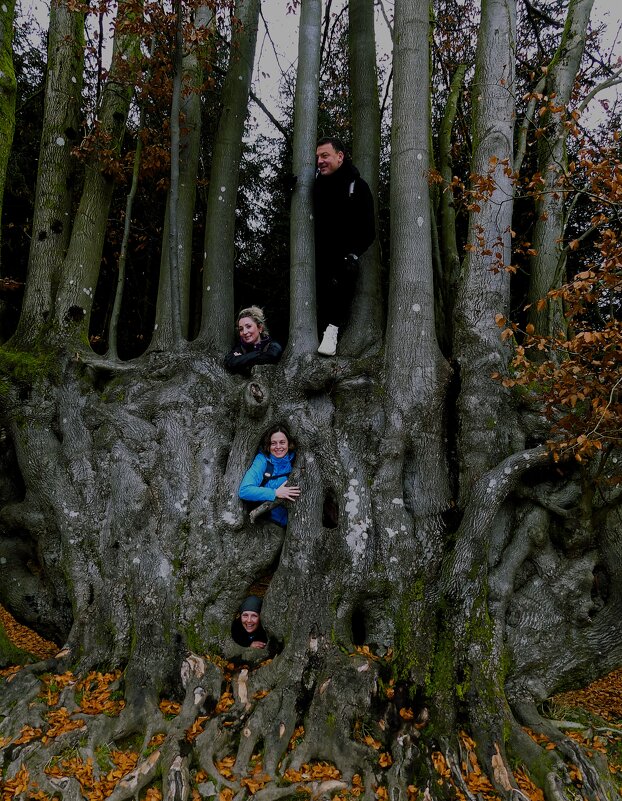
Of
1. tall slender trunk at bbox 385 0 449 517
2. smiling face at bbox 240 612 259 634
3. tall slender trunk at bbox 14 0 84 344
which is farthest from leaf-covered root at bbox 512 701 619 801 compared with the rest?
tall slender trunk at bbox 14 0 84 344

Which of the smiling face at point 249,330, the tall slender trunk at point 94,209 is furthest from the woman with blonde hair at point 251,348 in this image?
the tall slender trunk at point 94,209

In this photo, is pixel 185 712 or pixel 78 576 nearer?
pixel 185 712

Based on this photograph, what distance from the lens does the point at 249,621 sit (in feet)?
16.0

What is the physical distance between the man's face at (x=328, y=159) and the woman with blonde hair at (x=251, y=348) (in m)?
1.52

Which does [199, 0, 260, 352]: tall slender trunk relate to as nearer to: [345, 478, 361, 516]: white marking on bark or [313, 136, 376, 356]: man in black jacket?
[313, 136, 376, 356]: man in black jacket

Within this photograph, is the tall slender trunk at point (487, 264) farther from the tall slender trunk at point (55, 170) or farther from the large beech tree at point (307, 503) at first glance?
the tall slender trunk at point (55, 170)

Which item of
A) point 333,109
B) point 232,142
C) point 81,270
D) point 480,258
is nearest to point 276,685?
point 480,258

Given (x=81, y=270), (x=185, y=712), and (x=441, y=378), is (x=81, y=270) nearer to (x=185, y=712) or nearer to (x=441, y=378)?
(x=441, y=378)

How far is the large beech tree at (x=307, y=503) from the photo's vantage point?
158 inches

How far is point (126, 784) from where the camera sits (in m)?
3.64

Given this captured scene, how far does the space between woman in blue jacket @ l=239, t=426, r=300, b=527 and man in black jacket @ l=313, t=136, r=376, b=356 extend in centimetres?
102

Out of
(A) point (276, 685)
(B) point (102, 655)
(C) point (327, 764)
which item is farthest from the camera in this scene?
(B) point (102, 655)

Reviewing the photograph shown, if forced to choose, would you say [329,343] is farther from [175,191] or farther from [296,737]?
[296,737]

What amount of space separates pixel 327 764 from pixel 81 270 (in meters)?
5.19
